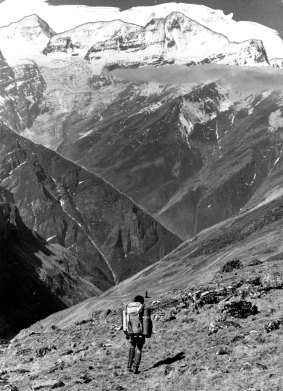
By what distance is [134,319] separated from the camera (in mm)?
26672

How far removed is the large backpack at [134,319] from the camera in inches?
1045

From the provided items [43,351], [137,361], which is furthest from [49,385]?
[43,351]

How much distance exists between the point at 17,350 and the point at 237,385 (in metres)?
17.4

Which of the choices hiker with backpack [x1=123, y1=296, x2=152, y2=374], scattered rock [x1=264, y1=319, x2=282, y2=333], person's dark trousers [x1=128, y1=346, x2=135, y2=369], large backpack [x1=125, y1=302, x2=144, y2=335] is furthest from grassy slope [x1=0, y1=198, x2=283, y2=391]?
large backpack [x1=125, y1=302, x2=144, y2=335]

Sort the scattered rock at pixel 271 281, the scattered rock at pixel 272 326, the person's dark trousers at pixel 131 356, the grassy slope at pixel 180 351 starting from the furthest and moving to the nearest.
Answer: the scattered rock at pixel 271 281 < the scattered rock at pixel 272 326 < the person's dark trousers at pixel 131 356 < the grassy slope at pixel 180 351

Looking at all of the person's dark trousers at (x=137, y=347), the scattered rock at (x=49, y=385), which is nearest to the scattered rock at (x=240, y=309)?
the person's dark trousers at (x=137, y=347)

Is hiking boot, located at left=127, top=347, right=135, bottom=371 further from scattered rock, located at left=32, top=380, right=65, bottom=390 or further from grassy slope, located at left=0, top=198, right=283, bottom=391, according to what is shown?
scattered rock, located at left=32, top=380, right=65, bottom=390

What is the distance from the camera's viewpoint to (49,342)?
37.0 m

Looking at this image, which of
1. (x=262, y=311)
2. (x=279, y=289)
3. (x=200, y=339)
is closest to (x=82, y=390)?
(x=200, y=339)

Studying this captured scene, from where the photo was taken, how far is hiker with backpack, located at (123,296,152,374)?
26484mm

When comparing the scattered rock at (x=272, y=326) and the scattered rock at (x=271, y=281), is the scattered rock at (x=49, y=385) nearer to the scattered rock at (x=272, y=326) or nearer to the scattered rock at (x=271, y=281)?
the scattered rock at (x=272, y=326)

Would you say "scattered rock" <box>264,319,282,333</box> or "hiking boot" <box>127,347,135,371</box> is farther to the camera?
"scattered rock" <box>264,319,282,333</box>

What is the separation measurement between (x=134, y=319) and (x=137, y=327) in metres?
0.31

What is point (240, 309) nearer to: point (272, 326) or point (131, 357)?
point (272, 326)
